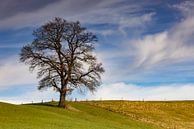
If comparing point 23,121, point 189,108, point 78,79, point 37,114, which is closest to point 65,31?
point 78,79

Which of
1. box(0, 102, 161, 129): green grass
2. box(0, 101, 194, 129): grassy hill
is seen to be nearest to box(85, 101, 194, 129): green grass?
box(0, 101, 194, 129): grassy hill

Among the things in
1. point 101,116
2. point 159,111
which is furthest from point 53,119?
point 159,111

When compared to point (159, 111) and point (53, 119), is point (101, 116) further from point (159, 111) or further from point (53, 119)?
point (159, 111)

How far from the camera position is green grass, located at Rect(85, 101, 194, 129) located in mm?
85938

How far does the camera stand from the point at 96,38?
8588 cm

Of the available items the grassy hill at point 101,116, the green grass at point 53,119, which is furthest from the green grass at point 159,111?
the green grass at point 53,119

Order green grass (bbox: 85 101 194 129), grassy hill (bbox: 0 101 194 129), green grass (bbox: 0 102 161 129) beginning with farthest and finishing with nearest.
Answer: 1. green grass (bbox: 85 101 194 129)
2. grassy hill (bbox: 0 101 194 129)
3. green grass (bbox: 0 102 161 129)

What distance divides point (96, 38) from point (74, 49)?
4535 mm

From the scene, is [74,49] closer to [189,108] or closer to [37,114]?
[37,114]

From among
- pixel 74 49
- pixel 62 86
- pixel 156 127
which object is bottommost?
pixel 156 127

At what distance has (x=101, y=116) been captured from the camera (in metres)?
79.4

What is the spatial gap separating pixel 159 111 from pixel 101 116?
27.3 metres

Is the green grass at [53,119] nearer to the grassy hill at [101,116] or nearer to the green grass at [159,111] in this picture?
the grassy hill at [101,116]

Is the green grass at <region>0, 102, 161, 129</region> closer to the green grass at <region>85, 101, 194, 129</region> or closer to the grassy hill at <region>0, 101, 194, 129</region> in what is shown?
the grassy hill at <region>0, 101, 194, 129</region>
